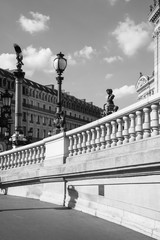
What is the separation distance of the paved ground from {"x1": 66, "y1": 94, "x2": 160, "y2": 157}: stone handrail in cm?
170

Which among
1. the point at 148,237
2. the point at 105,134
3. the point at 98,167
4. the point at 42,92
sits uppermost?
the point at 42,92

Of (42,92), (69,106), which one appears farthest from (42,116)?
(69,106)

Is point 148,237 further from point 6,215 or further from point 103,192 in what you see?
point 6,215

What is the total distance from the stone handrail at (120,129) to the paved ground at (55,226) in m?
1.70

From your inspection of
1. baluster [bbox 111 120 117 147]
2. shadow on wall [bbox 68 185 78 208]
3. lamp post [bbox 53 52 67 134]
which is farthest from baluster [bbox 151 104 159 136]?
lamp post [bbox 53 52 67 134]

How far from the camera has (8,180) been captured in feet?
48.4

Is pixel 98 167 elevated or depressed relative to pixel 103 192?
elevated

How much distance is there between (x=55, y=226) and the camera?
25.2 ft

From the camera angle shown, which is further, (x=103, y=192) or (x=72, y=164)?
(x=72, y=164)

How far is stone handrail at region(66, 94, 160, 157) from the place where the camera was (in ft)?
23.8

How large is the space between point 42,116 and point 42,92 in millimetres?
5949

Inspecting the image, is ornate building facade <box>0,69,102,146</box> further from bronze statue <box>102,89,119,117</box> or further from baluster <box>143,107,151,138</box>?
baluster <box>143,107,151,138</box>

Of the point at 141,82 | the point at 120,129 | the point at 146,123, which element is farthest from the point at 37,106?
the point at 146,123

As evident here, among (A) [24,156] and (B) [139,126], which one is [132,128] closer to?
(B) [139,126]
